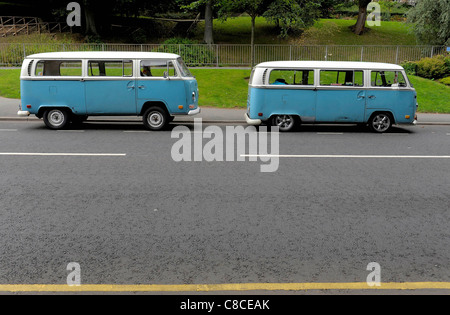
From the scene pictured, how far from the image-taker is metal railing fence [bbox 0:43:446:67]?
28.0 m

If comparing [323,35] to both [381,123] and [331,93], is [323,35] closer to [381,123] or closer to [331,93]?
[381,123]

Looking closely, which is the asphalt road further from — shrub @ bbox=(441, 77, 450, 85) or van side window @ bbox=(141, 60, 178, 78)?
shrub @ bbox=(441, 77, 450, 85)

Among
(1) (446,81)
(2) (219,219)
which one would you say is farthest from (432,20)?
(2) (219,219)

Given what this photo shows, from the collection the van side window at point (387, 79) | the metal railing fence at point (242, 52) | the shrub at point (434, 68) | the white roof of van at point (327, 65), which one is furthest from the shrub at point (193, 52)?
the van side window at point (387, 79)

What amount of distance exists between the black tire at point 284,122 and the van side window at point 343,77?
5.12 ft

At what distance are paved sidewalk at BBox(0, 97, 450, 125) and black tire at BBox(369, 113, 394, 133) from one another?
2911 millimetres

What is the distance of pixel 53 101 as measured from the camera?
44.5ft

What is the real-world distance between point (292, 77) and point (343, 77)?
1.63 meters

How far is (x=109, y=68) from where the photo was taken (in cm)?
1364

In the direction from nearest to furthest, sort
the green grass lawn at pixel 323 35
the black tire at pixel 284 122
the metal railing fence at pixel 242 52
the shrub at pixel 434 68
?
the black tire at pixel 284 122, the shrub at pixel 434 68, the metal railing fence at pixel 242 52, the green grass lawn at pixel 323 35

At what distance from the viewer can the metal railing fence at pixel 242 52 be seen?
27984 mm

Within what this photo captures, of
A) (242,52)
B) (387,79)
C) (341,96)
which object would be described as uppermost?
(242,52)

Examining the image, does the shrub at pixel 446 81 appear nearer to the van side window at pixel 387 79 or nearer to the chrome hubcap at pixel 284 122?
the van side window at pixel 387 79
